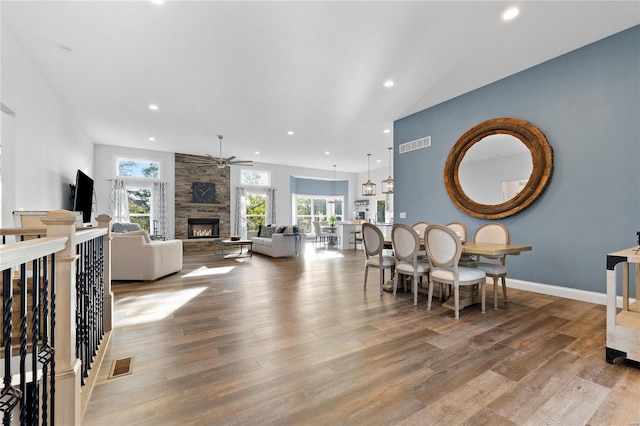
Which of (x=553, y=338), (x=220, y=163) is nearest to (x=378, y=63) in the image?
(x=553, y=338)

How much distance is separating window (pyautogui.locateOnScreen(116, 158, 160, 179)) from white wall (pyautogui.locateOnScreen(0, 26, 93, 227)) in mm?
3041

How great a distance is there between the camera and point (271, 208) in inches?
412

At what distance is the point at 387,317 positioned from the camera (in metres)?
2.91

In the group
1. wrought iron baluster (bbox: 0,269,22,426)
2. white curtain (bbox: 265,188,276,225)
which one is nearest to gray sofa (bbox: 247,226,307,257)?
white curtain (bbox: 265,188,276,225)

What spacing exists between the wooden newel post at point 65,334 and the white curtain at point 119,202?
26.3ft

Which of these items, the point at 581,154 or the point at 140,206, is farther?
the point at 140,206

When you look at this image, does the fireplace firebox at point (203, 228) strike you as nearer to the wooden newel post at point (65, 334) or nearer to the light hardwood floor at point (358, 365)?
the light hardwood floor at point (358, 365)

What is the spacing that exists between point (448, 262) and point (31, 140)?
528 centimetres

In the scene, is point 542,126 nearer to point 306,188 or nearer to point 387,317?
point 387,317

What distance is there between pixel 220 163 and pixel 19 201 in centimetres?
387

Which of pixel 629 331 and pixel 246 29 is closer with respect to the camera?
pixel 629 331

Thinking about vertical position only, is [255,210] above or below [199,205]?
below

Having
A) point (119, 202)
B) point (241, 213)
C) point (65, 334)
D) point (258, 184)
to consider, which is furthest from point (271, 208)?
point (65, 334)

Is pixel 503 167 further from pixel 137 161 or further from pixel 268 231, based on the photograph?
pixel 137 161
